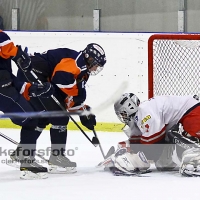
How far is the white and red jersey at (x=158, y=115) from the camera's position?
12.9ft

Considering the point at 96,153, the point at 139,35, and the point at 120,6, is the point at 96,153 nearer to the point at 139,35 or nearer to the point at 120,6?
the point at 139,35

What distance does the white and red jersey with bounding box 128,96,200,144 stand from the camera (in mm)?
3930

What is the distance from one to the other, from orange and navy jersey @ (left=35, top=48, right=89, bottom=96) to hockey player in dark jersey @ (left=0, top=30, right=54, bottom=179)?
0.15 meters

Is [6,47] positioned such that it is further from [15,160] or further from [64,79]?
[15,160]

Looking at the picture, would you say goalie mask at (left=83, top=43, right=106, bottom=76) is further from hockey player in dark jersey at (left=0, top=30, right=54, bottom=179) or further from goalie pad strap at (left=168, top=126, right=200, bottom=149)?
goalie pad strap at (left=168, top=126, right=200, bottom=149)

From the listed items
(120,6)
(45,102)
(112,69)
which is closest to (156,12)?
(120,6)

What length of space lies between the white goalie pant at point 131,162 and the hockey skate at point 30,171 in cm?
46

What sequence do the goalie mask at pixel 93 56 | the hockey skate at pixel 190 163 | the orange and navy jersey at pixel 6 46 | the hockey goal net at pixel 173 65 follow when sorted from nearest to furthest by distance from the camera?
the orange and navy jersey at pixel 6 46 → the hockey skate at pixel 190 163 → the goalie mask at pixel 93 56 → the hockey goal net at pixel 173 65

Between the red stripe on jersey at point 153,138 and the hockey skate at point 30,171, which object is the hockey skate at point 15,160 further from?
the red stripe on jersey at point 153,138

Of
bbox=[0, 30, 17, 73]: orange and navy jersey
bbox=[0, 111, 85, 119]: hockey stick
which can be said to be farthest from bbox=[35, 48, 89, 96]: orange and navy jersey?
bbox=[0, 30, 17, 73]: orange and navy jersey

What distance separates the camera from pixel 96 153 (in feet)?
15.9

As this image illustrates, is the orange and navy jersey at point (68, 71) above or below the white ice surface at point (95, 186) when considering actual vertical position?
above

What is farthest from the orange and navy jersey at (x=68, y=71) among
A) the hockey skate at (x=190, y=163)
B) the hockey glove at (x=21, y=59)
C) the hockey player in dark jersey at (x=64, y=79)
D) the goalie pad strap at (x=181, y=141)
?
the hockey skate at (x=190, y=163)

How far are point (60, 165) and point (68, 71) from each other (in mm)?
625
